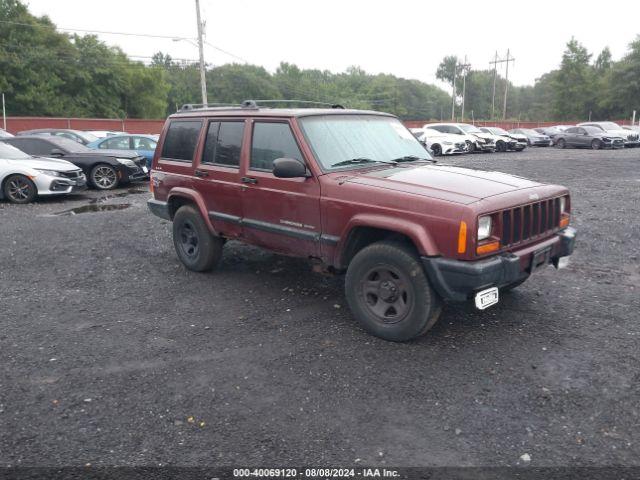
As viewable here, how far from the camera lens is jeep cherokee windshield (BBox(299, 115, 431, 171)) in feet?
16.4

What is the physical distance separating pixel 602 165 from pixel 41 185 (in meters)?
18.0

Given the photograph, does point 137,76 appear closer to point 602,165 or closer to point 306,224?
point 602,165

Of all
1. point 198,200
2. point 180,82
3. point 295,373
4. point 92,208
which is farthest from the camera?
point 180,82

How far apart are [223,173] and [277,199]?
90 centimetres

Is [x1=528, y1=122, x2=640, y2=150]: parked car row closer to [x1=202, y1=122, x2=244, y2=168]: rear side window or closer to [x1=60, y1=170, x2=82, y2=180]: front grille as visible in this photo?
[x1=60, y1=170, x2=82, y2=180]: front grille

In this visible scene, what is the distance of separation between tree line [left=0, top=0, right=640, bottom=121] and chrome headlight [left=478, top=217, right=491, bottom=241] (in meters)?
52.0

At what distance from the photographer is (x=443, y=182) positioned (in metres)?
4.46

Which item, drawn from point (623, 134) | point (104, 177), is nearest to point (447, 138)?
point (623, 134)

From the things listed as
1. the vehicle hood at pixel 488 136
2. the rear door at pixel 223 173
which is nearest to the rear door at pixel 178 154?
the rear door at pixel 223 173

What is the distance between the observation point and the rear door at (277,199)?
4.90 metres

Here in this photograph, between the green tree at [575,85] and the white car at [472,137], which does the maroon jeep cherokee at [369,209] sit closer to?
the white car at [472,137]

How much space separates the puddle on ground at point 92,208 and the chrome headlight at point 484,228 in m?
8.91

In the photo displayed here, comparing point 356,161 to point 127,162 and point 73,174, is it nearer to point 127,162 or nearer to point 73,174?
point 73,174

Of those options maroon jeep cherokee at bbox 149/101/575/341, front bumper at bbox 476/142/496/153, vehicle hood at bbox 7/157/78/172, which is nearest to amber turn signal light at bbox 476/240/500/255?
maroon jeep cherokee at bbox 149/101/575/341
